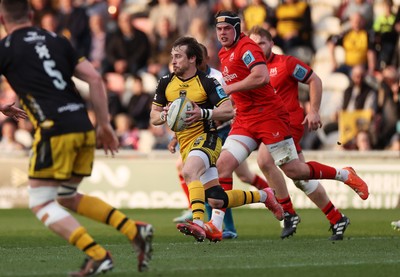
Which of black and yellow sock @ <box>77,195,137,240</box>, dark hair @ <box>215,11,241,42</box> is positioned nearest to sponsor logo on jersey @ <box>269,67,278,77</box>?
dark hair @ <box>215,11,241,42</box>

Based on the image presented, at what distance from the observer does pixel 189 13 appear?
75.2 feet

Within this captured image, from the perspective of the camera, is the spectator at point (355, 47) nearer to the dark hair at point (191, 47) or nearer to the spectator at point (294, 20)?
the spectator at point (294, 20)

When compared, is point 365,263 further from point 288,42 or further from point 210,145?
point 288,42

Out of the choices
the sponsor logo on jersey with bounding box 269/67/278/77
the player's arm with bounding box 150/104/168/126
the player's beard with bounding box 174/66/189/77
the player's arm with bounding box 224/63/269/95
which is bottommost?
the player's arm with bounding box 150/104/168/126

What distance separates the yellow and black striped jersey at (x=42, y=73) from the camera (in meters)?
8.05

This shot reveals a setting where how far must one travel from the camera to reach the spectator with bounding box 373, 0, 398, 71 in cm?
2098

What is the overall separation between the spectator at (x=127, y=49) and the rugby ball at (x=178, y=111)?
1224 cm

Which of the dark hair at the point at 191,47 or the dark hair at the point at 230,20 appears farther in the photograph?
the dark hair at the point at 230,20

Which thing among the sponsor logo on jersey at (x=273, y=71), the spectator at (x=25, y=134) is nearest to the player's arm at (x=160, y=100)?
the sponsor logo on jersey at (x=273, y=71)

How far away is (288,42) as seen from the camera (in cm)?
2164

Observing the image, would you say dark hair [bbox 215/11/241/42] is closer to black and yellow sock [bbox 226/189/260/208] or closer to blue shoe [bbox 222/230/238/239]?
black and yellow sock [bbox 226/189/260/208]

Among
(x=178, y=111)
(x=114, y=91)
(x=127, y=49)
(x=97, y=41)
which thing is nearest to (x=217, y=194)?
(x=178, y=111)

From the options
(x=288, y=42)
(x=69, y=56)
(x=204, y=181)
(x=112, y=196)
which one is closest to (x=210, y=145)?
(x=204, y=181)

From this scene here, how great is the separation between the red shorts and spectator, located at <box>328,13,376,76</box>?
360 inches
